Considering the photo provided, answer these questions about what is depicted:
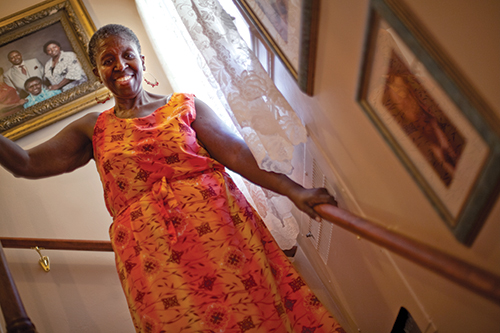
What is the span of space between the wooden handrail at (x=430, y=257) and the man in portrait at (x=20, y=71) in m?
1.91

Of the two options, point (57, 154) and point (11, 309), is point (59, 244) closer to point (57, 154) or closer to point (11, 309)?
point (57, 154)

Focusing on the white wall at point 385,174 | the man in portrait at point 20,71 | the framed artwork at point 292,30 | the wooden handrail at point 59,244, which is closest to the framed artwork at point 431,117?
the white wall at point 385,174

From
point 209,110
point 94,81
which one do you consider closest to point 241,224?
point 209,110

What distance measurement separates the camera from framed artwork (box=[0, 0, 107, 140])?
215cm

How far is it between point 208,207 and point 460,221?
698mm

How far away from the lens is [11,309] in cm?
100

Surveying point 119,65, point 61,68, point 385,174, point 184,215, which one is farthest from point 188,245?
point 61,68

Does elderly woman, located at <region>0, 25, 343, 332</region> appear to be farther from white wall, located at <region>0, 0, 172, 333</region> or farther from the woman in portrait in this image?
the woman in portrait

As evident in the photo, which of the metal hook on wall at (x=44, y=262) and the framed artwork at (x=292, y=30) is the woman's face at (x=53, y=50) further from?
the framed artwork at (x=292, y=30)

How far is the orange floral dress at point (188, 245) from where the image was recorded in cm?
112

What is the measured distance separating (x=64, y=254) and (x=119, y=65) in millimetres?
1070

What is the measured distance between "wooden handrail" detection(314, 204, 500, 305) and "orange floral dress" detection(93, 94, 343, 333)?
0.34 m

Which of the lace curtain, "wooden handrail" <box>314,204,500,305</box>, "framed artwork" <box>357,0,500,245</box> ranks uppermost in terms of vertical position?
the lace curtain

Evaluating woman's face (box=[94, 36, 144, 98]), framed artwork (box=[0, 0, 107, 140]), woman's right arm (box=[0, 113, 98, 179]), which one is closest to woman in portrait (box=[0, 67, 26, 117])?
framed artwork (box=[0, 0, 107, 140])
